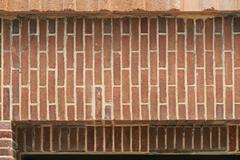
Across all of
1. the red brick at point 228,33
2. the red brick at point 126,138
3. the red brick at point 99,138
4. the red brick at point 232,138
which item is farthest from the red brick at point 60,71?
the red brick at point 232,138

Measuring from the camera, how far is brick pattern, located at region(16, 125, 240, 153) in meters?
6.82

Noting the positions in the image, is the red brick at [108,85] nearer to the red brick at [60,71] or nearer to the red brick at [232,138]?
the red brick at [60,71]

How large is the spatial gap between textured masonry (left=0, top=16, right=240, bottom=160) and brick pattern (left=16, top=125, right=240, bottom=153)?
19 centimetres

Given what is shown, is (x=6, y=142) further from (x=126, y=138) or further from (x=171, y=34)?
(x=171, y=34)

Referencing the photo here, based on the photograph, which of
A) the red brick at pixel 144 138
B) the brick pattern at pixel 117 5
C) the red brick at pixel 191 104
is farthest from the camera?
the red brick at pixel 144 138

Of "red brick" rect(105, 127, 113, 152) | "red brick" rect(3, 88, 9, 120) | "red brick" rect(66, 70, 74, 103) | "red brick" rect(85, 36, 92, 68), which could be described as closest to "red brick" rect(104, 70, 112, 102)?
"red brick" rect(85, 36, 92, 68)

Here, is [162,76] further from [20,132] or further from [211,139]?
[20,132]

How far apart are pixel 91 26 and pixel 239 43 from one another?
1.02m

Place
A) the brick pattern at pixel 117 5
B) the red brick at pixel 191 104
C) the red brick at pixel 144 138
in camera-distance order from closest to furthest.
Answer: the brick pattern at pixel 117 5 < the red brick at pixel 191 104 < the red brick at pixel 144 138

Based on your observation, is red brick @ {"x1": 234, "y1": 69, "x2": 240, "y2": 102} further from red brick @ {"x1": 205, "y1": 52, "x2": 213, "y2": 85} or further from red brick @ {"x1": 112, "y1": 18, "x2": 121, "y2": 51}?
red brick @ {"x1": 112, "y1": 18, "x2": 121, "y2": 51}

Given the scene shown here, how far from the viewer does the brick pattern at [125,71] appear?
6.56 metres

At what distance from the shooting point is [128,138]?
6.82 m

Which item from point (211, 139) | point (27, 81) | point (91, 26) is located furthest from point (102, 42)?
point (211, 139)

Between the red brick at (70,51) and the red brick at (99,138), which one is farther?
the red brick at (99,138)
